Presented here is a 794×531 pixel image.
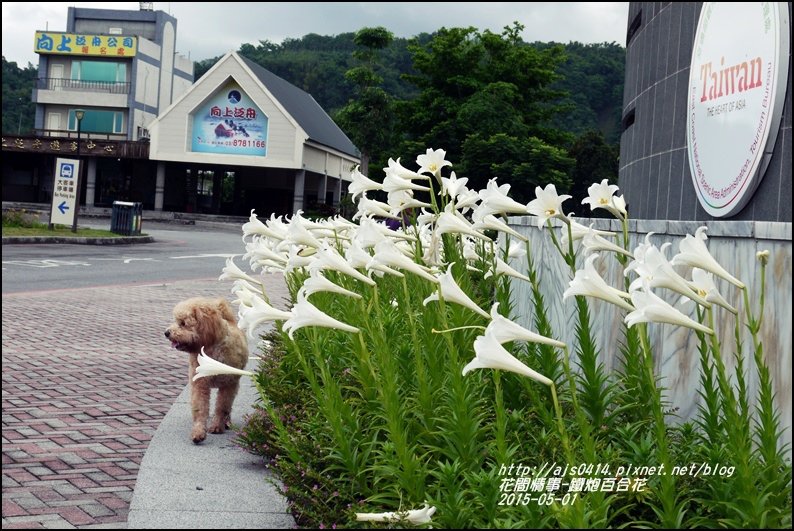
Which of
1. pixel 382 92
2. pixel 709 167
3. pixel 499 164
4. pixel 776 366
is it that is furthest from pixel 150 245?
pixel 776 366

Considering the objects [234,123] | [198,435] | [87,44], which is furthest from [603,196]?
[87,44]

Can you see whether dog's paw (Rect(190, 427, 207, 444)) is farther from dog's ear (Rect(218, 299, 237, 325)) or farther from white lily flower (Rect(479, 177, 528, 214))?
white lily flower (Rect(479, 177, 528, 214))

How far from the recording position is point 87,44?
226ft

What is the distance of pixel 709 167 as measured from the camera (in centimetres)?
1214

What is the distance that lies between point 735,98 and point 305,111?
49.5 m

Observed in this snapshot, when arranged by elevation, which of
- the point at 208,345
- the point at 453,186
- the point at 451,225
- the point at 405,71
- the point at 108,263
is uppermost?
the point at 405,71

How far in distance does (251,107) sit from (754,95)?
4416 centimetres

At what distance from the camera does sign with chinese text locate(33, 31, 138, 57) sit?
6838cm

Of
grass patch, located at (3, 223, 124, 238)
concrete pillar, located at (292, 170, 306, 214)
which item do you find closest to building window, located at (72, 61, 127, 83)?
concrete pillar, located at (292, 170, 306, 214)

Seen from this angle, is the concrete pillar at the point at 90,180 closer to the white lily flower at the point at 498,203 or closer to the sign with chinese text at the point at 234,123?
the sign with chinese text at the point at 234,123

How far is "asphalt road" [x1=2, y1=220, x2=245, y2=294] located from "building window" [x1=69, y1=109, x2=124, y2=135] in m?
35.1

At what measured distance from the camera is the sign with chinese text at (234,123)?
172 ft

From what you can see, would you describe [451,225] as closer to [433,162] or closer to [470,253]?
[433,162]

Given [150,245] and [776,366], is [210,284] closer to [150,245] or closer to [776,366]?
[150,245]
